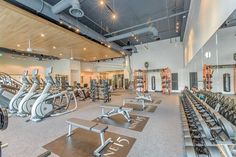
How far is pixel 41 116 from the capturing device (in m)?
4.75

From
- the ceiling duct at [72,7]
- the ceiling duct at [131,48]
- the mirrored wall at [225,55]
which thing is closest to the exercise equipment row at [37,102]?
the ceiling duct at [72,7]

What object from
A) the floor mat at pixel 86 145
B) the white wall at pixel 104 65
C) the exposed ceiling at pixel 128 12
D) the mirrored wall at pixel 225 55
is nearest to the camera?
the mirrored wall at pixel 225 55

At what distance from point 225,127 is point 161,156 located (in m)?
1.16

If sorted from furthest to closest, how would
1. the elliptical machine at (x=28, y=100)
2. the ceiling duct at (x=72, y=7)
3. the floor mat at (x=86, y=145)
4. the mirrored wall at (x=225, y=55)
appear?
the elliptical machine at (x=28, y=100)
the ceiling duct at (x=72, y=7)
the floor mat at (x=86, y=145)
the mirrored wall at (x=225, y=55)

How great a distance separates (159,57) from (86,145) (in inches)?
451

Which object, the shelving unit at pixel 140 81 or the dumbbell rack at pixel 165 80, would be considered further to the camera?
the shelving unit at pixel 140 81

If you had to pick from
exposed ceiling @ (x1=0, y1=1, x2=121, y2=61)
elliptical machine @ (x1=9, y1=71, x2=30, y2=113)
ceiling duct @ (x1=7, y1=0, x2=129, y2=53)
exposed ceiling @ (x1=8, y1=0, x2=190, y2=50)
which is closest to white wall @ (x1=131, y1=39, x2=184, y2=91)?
exposed ceiling @ (x1=8, y1=0, x2=190, y2=50)

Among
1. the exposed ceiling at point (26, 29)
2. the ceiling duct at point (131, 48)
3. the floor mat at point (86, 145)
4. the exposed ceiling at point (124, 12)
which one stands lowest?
the floor mat at point (86, 145)

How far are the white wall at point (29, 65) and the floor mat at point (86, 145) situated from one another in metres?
11.9

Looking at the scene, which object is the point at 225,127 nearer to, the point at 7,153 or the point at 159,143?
the point at 159,143

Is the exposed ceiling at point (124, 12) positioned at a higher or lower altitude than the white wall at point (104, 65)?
higher

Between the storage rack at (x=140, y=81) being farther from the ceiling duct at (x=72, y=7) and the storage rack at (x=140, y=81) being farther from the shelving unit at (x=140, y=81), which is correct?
the ceiling duct at (x=72, y=7)

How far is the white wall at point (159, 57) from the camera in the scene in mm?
11852

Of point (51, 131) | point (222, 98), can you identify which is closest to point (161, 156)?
point (222, 98)
